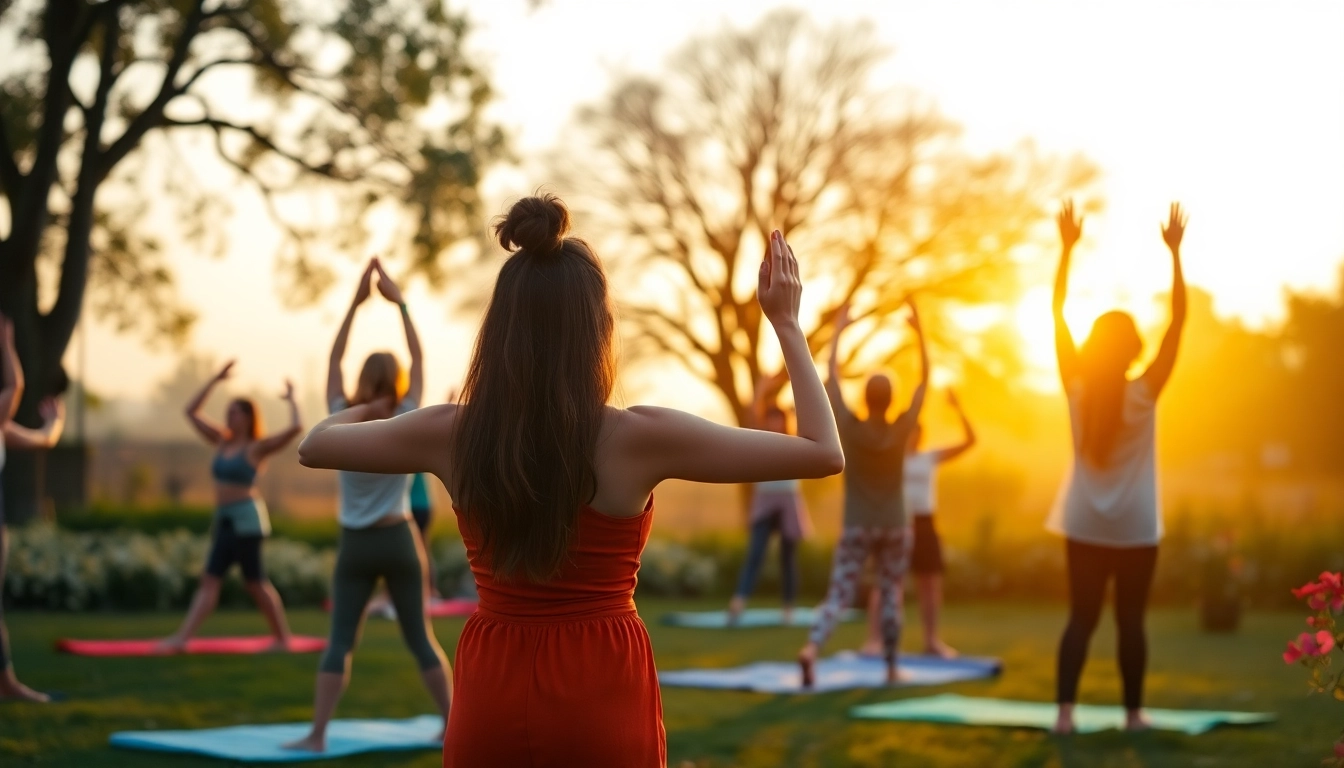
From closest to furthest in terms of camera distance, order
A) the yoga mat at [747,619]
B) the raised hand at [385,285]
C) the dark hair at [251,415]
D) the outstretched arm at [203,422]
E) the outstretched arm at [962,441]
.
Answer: the raised hand at [385,285]
the outstretched arm at [962,441]
the outstretched arm at [203,422]
the dark hair at [251,415]
the yoga mat at [747,619]

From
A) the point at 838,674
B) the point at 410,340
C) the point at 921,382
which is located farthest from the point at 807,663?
the point at 410,340

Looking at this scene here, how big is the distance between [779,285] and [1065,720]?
17.7 feet

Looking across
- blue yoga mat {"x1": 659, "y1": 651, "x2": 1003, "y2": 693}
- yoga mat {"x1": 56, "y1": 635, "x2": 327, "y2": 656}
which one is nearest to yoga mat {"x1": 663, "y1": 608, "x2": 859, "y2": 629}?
blue yoga mat {"x1": 659, "y1": 651, "x2": 1003, "y2": 693}

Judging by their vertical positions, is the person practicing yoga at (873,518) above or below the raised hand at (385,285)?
below

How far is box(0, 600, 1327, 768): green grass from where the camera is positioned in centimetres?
710

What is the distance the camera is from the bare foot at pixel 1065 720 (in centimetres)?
771

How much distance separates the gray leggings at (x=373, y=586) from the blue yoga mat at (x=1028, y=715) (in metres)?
2.86

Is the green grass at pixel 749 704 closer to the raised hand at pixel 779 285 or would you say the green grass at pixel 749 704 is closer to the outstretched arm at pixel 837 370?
the outstretched arm at pixel 837 370

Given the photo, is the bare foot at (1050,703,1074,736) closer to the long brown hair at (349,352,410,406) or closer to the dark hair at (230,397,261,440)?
the long brown hair at (349,352,410,406)

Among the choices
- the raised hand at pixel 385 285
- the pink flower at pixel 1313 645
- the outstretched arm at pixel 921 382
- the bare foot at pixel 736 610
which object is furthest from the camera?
the bare foot at pixel 736 610

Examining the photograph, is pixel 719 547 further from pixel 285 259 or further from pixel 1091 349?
pixel 1091 349

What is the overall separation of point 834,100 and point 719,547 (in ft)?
46.4

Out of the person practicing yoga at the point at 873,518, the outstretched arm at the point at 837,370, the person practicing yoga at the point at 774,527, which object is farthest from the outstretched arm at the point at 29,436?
the person practicing yoga at the point at 774,527

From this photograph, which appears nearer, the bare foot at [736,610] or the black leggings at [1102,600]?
the black leggings at [1102,600]
